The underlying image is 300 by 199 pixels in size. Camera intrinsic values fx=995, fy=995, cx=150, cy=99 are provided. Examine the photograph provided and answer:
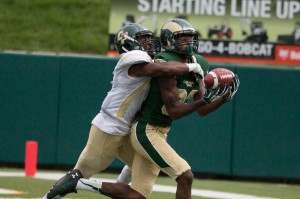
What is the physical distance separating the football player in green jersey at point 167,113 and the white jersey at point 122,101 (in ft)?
0.25

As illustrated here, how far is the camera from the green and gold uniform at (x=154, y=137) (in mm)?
7715

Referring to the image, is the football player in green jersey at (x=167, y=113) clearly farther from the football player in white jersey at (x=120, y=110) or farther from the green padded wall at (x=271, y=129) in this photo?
the green padded wall at (x=271, y=129)

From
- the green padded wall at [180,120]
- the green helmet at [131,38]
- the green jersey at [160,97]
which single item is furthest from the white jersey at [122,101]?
the green padded wall at [180,120]

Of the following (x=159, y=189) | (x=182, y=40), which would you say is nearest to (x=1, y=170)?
(x=159, y=189)

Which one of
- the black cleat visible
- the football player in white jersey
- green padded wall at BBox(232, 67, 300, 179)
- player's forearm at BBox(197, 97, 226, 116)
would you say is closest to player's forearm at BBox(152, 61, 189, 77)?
the football player in white jersey

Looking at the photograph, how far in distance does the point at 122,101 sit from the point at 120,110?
0.25ft

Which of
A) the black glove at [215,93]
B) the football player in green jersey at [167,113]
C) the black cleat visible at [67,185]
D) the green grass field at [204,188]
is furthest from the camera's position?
the green grass field at [204,188]

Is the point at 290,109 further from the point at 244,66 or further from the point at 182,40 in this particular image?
the point at 182,40

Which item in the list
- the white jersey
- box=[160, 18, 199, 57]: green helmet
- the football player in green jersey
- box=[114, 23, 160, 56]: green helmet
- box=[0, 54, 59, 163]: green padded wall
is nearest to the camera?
the football player in green jersey

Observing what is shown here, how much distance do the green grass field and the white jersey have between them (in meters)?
2.11

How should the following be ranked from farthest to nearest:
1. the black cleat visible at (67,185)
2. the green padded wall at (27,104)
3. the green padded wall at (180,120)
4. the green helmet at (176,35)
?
the green padded wall at (27,104) < the green padded wall at (180,120) < the black cleat visible at (67,185) < the green helmet at (176,35)

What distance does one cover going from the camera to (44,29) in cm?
1759

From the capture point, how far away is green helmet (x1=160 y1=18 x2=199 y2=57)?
25.6ft

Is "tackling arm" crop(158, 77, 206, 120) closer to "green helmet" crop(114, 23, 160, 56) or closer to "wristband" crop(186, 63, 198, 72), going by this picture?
"wristband" crop(186, 63, 198, 72)
